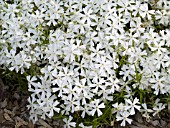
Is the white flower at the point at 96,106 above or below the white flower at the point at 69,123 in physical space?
above

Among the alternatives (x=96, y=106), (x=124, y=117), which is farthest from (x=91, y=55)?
(x=124, y=117)

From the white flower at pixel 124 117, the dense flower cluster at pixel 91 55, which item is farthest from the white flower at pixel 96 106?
the white flower at pixel 124 117

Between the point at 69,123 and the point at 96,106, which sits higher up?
the point at 96,106

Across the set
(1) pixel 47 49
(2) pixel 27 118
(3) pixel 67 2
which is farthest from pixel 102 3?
(2) pixel 27 118

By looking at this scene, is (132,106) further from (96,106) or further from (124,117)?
(96,106)

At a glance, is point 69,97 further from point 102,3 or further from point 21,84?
point 102,3

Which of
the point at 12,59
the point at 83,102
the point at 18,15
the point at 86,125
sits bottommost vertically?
the point at 86,125

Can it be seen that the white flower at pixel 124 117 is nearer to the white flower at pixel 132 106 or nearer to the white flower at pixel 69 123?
the white flower at pixel 132 106

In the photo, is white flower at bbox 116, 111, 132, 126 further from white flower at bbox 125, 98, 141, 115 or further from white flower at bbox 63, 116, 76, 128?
white flower at bbox 63, 116, 76, 128
